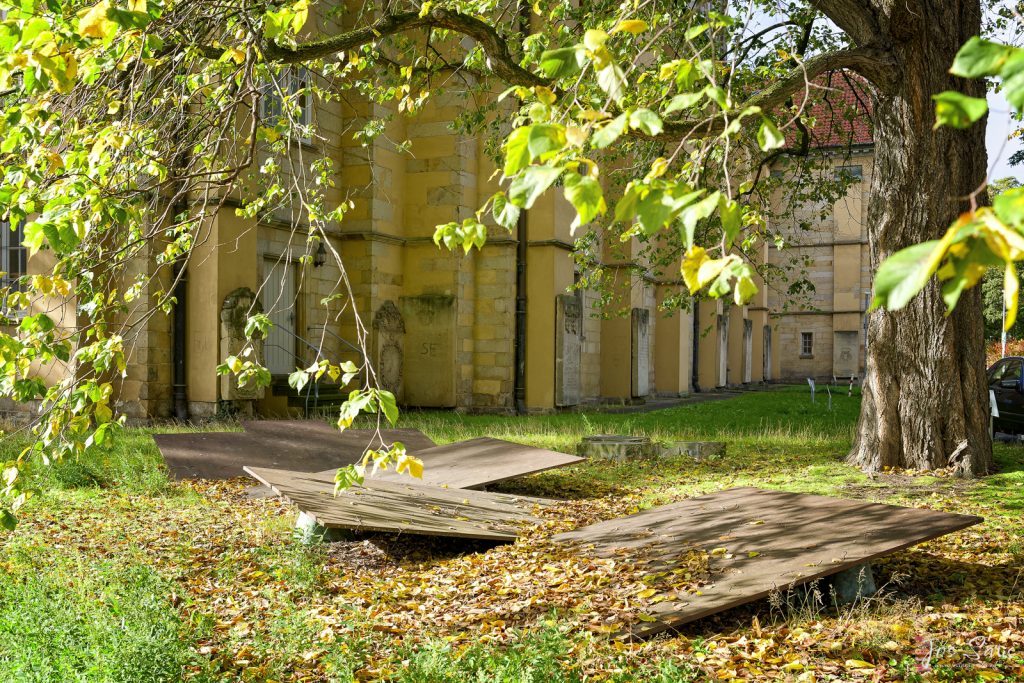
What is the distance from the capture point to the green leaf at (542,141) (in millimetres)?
2117

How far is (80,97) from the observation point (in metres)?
5.88

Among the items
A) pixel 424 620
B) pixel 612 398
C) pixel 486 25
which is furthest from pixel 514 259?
pixel 424 620

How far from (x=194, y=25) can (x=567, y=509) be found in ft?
16.4

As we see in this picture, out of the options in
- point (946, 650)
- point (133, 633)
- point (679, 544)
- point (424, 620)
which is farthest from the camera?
point (679, 544)

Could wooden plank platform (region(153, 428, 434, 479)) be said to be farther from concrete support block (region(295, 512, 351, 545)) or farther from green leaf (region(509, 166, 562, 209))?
green leaf (region(509, 166, 562, 209))

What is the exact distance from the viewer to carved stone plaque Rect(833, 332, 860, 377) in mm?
43000

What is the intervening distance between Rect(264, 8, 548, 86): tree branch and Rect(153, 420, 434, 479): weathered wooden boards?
14.1ft

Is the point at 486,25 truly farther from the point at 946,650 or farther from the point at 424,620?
the point at 946,650

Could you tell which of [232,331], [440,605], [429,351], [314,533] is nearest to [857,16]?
[440,605]

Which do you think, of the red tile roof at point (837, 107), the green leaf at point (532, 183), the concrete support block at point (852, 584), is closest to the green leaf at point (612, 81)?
the green leaf at point (532, 183)

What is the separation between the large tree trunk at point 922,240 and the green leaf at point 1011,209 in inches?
283

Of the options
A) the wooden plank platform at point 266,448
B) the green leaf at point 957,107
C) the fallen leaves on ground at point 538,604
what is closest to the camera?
the green leaf at point 957,107

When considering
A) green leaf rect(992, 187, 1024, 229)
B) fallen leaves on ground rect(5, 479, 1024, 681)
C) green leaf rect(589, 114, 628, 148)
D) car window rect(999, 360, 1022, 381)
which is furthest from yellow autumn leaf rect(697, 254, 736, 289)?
car window rect(999, 360, 1022, 381)

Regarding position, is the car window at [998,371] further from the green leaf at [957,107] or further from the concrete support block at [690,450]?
the green leaf at [957,107]
